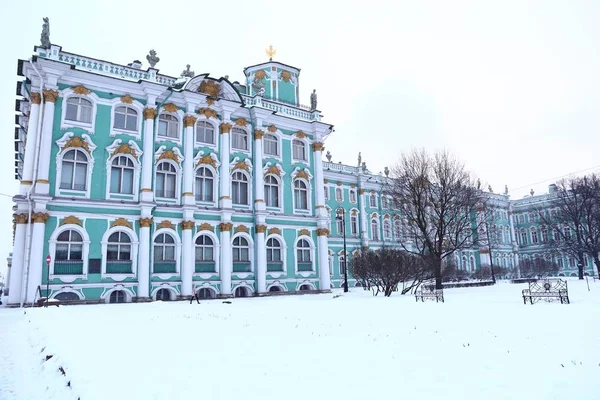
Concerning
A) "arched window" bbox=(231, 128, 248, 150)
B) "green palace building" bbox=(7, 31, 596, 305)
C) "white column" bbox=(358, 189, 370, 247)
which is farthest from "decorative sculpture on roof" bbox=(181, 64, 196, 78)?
"white column" bbox=(358, 189, 370, 247)

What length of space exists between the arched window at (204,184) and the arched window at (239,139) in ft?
10.6

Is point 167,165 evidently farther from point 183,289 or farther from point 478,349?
point 478,349

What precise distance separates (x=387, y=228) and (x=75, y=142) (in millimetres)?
40053

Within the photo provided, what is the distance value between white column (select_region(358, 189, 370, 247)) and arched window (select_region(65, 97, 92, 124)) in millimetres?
34026

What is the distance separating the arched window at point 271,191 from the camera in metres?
33.0

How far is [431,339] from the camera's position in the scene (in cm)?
890

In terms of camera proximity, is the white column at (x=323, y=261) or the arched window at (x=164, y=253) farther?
the white column at (x=323, y=261)

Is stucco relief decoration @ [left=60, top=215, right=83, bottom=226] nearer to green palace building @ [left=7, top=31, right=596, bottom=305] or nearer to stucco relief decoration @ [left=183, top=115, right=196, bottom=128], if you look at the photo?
green palace building @ [left=7, top=31, right=596, bottom=305]

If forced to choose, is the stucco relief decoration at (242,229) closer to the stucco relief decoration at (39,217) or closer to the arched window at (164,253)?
the arched window at (164,253)

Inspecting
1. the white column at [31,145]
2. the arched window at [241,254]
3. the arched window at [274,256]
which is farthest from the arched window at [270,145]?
the white column at [31,145]

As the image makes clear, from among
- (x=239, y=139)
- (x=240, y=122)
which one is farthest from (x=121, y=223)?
(x=240, y=122)

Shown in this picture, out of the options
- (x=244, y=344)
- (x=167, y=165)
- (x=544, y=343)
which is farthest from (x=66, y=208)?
(x=544, y=343)

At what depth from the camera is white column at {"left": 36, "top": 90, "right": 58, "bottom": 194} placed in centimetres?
2336

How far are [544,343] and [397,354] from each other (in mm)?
3272
